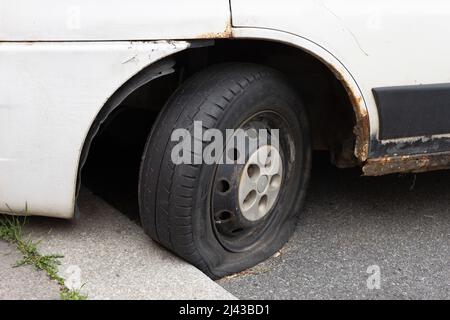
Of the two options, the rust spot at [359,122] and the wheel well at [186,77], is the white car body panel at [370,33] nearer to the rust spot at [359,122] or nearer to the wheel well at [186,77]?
the rust spot at [359,122]

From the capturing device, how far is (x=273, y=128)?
9.63ft

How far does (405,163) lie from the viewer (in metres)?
2.96

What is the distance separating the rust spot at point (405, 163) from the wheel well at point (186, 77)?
97 millimetres

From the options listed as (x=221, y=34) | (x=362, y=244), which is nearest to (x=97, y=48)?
(x=221, y=34)

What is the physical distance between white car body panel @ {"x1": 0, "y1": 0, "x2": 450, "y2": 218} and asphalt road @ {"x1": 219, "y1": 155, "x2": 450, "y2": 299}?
80 centimetres

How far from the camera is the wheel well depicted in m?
2.78

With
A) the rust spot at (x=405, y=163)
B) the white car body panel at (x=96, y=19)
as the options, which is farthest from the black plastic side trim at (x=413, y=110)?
the white car body panel at (x=96, y=19)

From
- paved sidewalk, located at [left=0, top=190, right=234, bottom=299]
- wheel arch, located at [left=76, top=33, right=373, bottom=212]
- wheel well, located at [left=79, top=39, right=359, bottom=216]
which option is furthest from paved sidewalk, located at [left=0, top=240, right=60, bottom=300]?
wheel well, located at [left=79, top=39, right=359, bottom=216]

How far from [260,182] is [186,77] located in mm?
560

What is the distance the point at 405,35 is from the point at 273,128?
2.27ft

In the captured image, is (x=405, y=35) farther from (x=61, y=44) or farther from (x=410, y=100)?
(x=61, y=44)

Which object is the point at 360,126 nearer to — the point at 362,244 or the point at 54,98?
the point at 362,244
